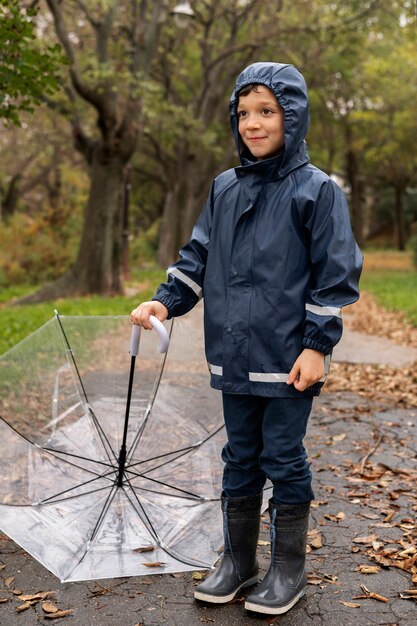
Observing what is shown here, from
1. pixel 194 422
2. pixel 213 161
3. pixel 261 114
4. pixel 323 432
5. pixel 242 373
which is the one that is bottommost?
pixel 323 432

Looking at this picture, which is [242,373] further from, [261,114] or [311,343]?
[261,114]

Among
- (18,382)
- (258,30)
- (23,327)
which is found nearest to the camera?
(18,382)

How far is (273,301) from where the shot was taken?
278cm

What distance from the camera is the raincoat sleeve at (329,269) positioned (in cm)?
270

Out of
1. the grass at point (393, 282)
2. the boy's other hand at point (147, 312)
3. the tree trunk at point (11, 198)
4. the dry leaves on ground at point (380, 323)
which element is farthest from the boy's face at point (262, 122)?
the tree trunk at point (11, 198)

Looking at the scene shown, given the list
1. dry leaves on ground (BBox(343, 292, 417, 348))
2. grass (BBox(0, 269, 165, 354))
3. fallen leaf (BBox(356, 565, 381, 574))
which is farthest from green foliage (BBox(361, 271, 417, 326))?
fallen leaf (BBox(356, 565, 381, 574))

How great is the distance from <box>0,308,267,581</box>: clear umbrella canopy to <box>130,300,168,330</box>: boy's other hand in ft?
2.20

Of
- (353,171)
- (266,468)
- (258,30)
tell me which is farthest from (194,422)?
(353,171)

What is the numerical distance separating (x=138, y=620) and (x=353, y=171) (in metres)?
31.3

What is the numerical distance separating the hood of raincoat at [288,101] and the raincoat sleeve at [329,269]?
6.7 inches

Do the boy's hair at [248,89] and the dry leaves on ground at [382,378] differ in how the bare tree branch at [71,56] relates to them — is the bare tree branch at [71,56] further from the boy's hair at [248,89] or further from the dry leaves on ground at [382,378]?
the boy's hair at [248,89]

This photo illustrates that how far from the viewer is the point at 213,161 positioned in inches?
969

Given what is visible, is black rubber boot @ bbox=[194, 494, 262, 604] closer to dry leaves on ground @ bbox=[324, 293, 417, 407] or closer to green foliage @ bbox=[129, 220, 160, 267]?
dry leaves on ground @ bbox=[324, 293, 417, 407]

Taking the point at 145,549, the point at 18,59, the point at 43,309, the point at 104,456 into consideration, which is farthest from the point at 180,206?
the point at 145,549
